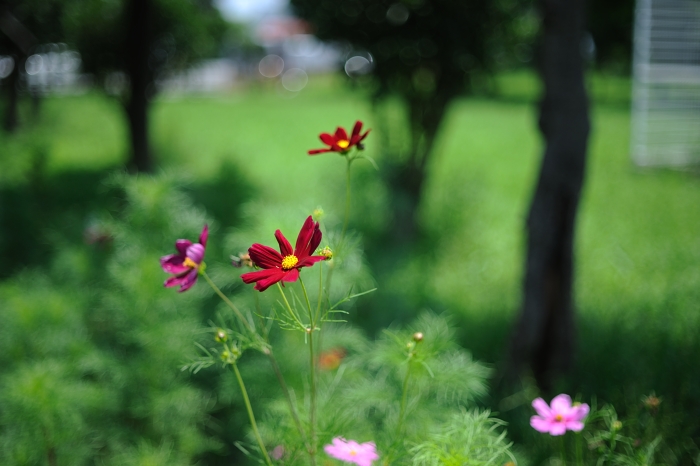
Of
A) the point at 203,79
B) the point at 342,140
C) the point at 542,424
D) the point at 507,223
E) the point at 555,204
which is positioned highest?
the point at 342,140

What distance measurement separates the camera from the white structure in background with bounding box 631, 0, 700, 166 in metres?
6.98

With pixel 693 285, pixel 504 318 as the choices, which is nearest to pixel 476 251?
pixel 504 318

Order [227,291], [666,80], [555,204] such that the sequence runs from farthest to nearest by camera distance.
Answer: [666,80]
[227,291]
[555,204]

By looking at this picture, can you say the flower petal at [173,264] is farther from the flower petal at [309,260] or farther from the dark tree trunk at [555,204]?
the dark tree trunk at [555,204]

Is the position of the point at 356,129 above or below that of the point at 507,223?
above

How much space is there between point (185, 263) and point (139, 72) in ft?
13.9

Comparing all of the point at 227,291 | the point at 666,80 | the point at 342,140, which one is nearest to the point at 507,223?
the point at 227,291

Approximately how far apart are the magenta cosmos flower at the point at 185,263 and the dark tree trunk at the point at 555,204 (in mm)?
1381

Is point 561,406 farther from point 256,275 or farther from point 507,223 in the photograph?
point 507,223

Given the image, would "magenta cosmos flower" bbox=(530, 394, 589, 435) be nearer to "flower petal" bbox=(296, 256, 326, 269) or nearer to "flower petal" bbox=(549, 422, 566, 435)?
"flower petal" bbox=(549, 422, 566, 435)

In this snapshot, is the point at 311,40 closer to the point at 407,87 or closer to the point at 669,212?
the point at 407,87

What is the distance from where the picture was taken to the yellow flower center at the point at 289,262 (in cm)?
89

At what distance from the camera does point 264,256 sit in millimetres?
891

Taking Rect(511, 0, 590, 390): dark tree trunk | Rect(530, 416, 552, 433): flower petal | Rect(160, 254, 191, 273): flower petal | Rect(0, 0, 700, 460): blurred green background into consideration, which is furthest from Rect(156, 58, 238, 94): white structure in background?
Rect(530, 416, 552, 433): flower petal
